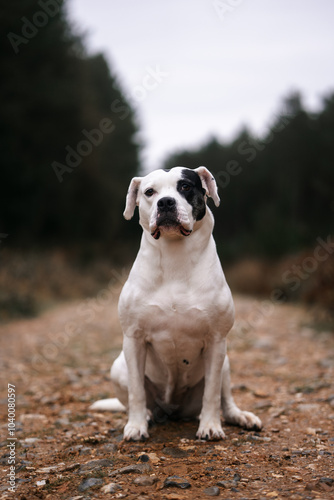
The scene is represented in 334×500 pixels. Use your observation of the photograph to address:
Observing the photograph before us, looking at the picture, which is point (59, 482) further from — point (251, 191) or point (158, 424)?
point (251, 191)

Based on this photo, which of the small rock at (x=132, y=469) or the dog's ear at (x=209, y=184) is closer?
the small rock at (x=132, y=469)

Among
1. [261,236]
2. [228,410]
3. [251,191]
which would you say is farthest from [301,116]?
[228,410]

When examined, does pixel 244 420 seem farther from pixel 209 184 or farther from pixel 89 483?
pixel 209 184

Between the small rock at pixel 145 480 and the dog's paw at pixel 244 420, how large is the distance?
105 centimetres

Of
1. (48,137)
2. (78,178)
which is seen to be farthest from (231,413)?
(78,178)

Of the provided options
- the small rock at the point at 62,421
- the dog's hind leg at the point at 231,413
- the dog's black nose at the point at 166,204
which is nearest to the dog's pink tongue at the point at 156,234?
the dog's black nose at the point at 166,204

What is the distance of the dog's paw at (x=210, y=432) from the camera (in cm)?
299

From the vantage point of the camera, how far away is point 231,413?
3.36m

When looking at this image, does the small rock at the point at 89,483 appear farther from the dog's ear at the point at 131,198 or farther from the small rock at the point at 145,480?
the dog's ear at the point at 131,198

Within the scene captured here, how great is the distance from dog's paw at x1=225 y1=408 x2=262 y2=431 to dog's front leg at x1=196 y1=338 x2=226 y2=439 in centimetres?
33

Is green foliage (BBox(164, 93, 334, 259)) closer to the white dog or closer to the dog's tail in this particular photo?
the dog's tail

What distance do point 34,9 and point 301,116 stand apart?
43.7 ft

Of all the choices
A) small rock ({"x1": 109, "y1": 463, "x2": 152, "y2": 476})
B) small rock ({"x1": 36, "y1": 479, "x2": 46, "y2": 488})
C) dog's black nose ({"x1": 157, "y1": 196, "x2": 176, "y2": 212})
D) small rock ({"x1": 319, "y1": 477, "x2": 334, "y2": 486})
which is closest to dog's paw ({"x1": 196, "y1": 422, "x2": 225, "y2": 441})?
small rock ({"x1": 109, "y1": 463, "x2": 152, "y2": 476})

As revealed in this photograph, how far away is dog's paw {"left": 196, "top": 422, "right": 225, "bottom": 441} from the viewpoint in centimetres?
299
